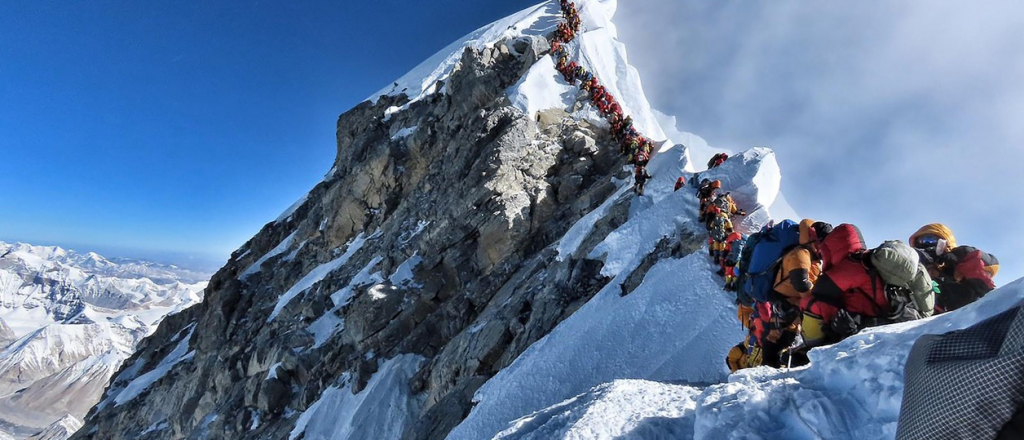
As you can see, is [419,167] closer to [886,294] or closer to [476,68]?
[476,68]

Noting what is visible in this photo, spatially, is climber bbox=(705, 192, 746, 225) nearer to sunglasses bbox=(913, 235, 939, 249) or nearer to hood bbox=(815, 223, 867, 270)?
sunglasses bbox=(913, 235, 939, 249)

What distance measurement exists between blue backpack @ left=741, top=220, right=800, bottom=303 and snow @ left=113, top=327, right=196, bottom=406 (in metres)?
45.3

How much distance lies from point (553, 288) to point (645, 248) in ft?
10.2

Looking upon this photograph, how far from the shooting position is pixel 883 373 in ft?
11.4

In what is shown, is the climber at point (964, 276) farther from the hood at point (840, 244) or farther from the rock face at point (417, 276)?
the rock face at point (417, 276)

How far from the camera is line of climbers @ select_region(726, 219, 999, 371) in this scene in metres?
4.77

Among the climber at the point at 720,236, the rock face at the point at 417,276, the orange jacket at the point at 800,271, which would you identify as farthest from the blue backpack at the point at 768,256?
the rock face at the point at 417,276

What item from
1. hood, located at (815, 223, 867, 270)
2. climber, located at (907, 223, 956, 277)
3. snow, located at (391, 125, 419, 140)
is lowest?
hood, located at (815, 223, 867, 270)

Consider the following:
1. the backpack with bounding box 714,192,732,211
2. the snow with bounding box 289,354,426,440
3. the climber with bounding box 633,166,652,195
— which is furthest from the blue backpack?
the snow with bounding box 289,354,426,440

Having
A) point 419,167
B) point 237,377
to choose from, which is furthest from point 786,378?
point 237,377

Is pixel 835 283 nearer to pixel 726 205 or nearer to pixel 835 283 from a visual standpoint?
pixel 835 283

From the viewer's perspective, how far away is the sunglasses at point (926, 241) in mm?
6344

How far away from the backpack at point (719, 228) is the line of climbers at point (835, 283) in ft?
7.73

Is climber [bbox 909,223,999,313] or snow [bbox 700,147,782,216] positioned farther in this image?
snow [bbox 700,147,782,216]
